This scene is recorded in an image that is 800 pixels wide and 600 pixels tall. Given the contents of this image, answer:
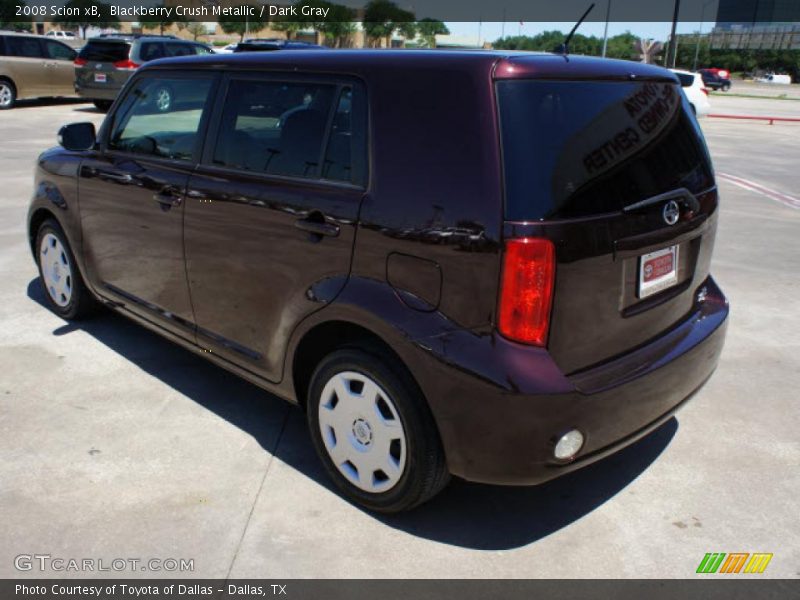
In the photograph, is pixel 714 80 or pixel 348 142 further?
pixel 714 80

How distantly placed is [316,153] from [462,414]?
1.23 meters

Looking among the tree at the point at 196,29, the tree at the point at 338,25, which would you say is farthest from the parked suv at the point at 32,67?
the tree at the point at 196,29

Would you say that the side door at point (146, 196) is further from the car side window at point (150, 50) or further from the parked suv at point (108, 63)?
the car side window at point (150, 50)

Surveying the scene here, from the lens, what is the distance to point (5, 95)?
58.9 feet

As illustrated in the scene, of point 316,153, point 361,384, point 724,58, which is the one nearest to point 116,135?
point 316,153

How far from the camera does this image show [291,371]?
123 inches

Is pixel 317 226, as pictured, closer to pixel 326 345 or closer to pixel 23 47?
pixel 326 345

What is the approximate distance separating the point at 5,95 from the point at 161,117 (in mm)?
16750

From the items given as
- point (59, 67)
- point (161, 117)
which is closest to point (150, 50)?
point (59, 67)

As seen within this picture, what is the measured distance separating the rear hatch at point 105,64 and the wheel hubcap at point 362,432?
1579 cm

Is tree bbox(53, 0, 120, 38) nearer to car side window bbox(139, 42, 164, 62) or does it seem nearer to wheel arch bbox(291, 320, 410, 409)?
car side window bbox(139, 42, 164, 62)

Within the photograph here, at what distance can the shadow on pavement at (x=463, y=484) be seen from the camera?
289 cm

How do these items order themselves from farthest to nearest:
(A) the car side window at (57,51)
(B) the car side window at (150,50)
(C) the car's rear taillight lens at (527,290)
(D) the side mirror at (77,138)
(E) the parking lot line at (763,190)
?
1. (A) the car side window at (57,51)
2. (B) the car side window at (150,50)
3. (E) the parking lot line at (763,190)
4. (D) the side mirror at (77,138)
5. (C) the car's rear taillight lens at (527,290)
